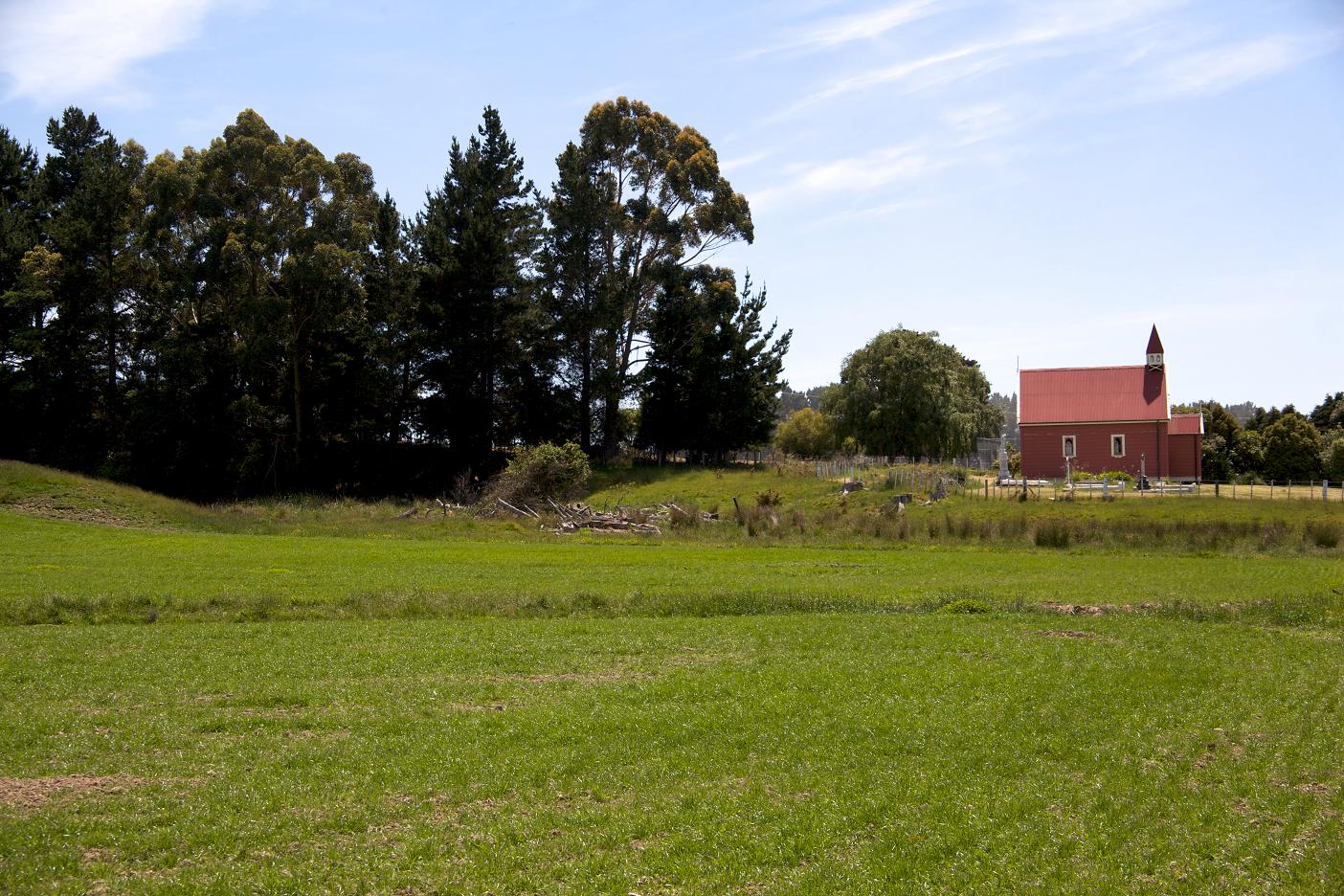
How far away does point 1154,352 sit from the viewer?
71.2m

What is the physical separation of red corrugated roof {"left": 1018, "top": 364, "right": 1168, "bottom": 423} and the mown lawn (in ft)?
185

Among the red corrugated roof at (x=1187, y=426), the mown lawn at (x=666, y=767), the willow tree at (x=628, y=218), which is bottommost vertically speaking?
the mown lawn at (x=666, y=767)

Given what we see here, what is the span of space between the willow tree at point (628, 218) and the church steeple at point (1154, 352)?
102 feet

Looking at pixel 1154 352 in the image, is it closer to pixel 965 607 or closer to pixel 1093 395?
pixel 1093 395

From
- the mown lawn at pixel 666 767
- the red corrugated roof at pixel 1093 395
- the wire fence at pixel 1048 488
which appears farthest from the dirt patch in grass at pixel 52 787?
the red corrugated roof at pixel 1093 395

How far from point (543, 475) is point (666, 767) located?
145 ft

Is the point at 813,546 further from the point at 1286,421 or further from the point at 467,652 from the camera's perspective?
the point at 1286,421

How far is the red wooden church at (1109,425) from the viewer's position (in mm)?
69062

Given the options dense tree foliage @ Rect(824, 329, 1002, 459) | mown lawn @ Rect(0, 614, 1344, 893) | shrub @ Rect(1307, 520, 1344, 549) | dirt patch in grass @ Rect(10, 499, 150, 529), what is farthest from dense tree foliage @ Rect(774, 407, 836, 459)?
mown lawn @ Rect(0, 614, 1344, 893)

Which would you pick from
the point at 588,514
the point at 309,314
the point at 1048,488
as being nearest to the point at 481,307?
the point at 309,314

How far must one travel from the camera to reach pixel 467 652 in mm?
16938

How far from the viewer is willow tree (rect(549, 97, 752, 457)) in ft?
238

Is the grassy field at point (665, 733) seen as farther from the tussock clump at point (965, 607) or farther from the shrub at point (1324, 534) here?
the shrub at point (1324, 534)

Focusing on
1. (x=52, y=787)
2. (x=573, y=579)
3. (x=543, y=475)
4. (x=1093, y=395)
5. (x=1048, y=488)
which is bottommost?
(x=52, y=787)
